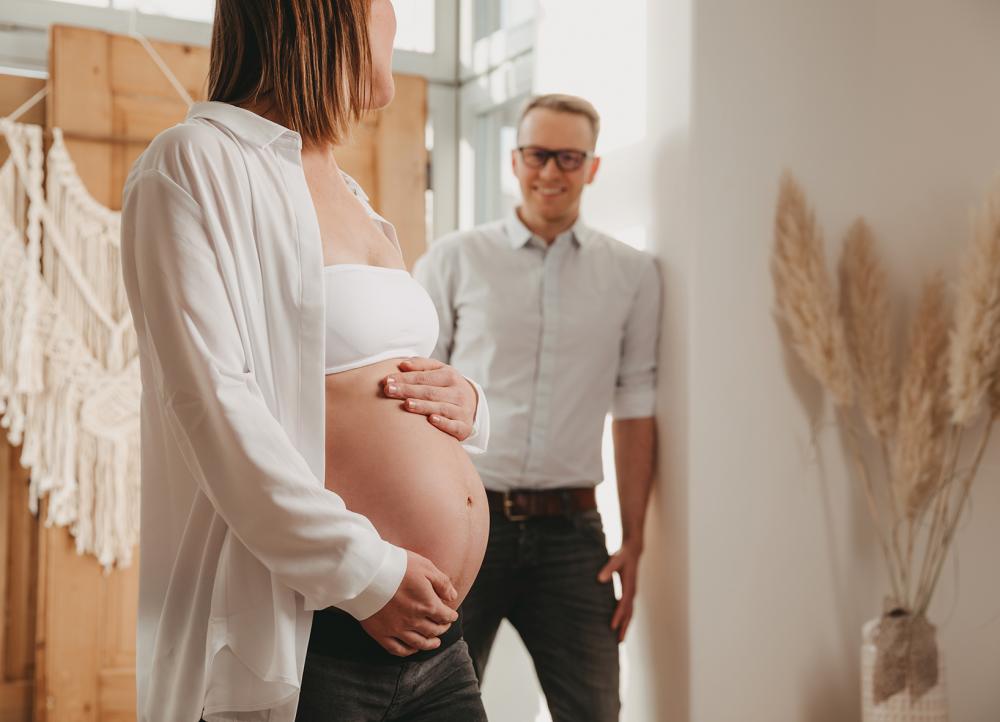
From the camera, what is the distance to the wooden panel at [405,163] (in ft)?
10.1

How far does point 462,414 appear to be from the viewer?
1.24m

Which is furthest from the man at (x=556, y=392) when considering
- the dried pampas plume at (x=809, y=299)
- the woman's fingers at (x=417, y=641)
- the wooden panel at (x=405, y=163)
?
the woman's fingers at (x=417, y=641)

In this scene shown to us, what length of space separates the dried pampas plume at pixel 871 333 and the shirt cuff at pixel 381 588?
1.47 m

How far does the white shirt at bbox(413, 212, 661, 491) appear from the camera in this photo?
2197 millimetres

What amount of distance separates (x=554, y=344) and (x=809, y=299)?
1.73ft

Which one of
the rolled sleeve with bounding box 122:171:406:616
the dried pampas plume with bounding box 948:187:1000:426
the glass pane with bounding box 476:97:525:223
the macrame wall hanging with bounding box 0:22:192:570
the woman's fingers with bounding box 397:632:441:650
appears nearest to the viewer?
the rolled sleeve with bounding box 122:171:406:616

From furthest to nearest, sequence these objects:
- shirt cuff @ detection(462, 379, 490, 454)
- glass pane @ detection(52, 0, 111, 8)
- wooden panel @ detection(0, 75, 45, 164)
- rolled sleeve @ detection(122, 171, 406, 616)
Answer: glass pane @ detection(52, 0, 111, 8)
wooden panel @ detection(0, 75, 45, 164)
shirt cuff @ detection(462, 379, 490, 454)
rolled sleeve @ detection(122, 171, 406, 616)

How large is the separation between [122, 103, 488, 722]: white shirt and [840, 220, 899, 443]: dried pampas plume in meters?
1.47

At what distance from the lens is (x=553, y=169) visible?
2244 millimetres

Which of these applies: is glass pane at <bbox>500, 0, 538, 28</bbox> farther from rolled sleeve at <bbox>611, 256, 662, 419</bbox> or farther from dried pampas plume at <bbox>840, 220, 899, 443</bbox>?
dried pampas plume at <bbox>840, 220, 899, 443</bbox>

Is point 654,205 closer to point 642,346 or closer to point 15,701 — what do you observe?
point 642,346

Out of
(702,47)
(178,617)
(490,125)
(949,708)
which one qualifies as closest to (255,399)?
(178,617)

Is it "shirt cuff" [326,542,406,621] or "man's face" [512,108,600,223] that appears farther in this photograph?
"man's face" [512,108,600,223]

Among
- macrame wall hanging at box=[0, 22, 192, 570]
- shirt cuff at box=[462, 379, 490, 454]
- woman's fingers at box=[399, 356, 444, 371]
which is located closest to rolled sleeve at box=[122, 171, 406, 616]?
woman's fingers at box=[399, 356, 444, 371]
